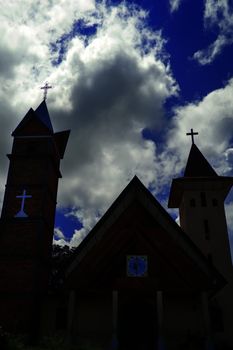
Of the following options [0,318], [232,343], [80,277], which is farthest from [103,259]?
[232,343]

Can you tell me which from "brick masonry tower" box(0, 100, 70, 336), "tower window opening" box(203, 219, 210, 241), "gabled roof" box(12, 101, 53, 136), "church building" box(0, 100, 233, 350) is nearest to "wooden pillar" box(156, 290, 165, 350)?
"church building" box(0, 100, 233, 350)

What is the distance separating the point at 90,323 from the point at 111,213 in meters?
6.80

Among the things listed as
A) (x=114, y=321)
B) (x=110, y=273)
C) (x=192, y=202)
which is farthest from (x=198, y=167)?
(x=114, y=321)

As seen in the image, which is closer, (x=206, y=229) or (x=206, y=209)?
(x=206, y=229)

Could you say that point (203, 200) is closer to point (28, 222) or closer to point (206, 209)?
point (206, 209)

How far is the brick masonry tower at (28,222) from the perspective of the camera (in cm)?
2223

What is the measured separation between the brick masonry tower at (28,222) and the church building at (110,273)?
68 millimetres

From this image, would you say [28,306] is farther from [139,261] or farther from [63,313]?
[139,261]

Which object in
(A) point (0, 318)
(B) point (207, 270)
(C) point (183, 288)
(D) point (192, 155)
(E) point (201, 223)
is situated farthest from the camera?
(D) point (192, 155)

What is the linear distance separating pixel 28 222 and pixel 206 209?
15515 millimetres

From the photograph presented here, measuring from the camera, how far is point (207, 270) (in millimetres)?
20406

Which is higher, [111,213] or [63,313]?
[111,213]

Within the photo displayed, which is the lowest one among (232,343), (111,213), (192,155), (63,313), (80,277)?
(232,343)

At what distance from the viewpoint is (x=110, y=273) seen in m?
19.1
